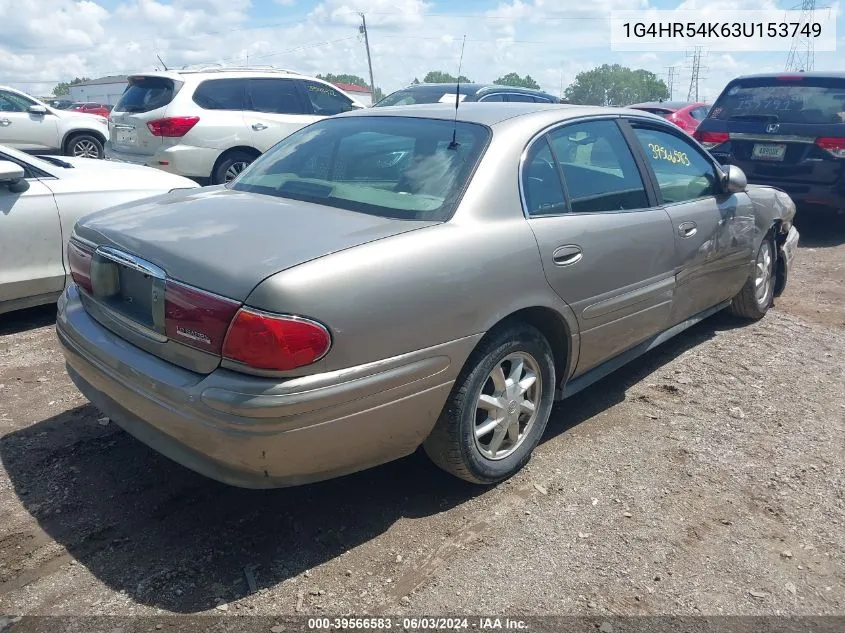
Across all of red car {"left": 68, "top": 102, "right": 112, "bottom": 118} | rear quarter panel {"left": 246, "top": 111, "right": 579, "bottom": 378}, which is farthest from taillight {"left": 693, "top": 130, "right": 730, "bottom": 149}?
red car {"left": 68, "top": 102, "right": 112, "bottom": 118}

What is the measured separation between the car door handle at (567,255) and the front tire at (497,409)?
321 millimetres

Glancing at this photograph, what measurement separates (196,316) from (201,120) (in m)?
6.66

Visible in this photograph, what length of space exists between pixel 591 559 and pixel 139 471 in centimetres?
196

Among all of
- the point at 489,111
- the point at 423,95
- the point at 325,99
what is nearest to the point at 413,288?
the point at 489,111

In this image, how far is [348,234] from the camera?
2.68 meters

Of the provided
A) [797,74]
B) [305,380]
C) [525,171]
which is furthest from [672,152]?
[797,74]

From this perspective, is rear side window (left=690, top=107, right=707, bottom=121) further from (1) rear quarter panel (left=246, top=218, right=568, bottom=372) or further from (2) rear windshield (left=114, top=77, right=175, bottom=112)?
(1) rear quarter panel (left=246, top=218, right=568, bottom=372)

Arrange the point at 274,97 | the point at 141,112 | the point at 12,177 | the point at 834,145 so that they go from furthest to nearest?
the point at 274,97, the point at 141,112, the point at 834,145, the point at 12,177

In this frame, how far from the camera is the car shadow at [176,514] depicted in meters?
2.61

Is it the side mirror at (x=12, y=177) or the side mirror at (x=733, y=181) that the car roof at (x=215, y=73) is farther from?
the side mirror at (x=733, y=181)

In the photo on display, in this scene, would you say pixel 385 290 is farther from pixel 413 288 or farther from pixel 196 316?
pixel 196 316

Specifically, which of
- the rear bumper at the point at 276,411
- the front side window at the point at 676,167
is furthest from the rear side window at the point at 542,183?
the front side window at the point at 676,167

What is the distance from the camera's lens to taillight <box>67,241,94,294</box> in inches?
119

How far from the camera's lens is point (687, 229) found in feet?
13.5
